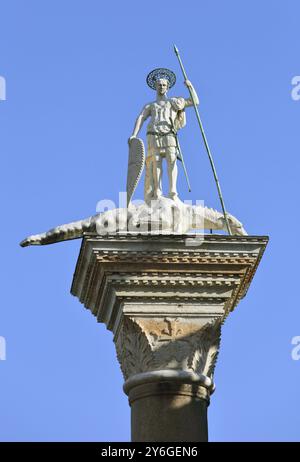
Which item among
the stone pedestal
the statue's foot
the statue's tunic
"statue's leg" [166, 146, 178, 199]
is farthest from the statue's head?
the stone pedestal

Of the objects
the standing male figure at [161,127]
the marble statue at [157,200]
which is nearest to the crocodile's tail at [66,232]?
the marble statue at [157,200]

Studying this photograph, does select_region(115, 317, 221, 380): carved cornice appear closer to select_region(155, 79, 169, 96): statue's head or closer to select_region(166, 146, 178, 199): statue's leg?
select_region(166, 146, 178, 199): statue's leg

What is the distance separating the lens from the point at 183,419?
49.3 feet

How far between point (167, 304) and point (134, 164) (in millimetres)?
2633

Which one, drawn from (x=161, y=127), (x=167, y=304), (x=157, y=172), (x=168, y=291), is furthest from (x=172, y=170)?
(x=167, y=304)

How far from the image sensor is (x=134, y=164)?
57.3 feet

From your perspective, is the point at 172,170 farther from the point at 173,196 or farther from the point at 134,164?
the point at 134,164

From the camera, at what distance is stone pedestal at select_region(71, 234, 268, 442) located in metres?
15.2

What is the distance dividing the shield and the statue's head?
957 millimetres

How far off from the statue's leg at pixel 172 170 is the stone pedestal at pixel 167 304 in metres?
1.83
